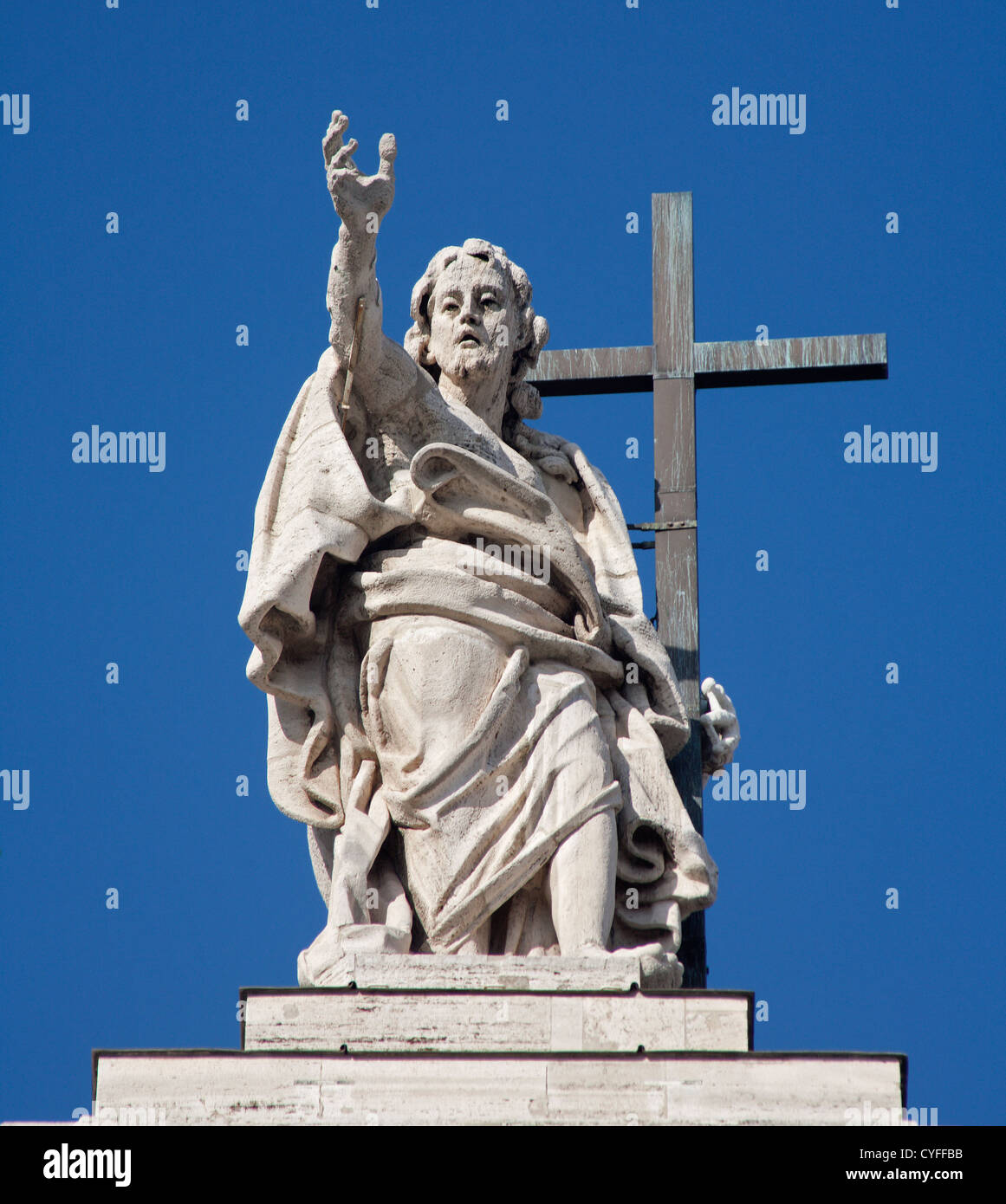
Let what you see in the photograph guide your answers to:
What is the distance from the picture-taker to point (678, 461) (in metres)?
14.7

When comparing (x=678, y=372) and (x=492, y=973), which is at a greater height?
(x=678, y=372)

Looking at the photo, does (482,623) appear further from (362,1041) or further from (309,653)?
(362,1041)

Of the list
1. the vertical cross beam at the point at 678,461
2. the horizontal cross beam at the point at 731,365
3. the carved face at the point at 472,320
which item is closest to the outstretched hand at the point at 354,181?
the carved face at the point at 472,320

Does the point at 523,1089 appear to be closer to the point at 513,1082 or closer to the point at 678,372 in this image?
the point at 513,1082

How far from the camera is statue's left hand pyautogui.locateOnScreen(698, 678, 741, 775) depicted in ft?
45.6

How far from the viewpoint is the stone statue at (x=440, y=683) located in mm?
12055

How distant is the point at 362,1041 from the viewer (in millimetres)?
11078

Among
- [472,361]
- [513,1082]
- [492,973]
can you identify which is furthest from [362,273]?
[513,1082]

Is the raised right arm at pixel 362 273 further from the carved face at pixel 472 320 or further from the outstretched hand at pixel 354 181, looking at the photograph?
the carved face at pixel 472 320

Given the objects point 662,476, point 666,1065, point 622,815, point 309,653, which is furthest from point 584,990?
point 662,476

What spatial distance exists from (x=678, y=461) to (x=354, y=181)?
328 centimetres

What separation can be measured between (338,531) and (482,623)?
83cm

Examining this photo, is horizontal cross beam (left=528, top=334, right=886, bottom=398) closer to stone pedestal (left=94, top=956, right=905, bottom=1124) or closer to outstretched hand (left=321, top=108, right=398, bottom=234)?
outstretched hand (left=321, top=108, right=398, bottom=234)

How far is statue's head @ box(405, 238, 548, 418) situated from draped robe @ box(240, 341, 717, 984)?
39 cm
